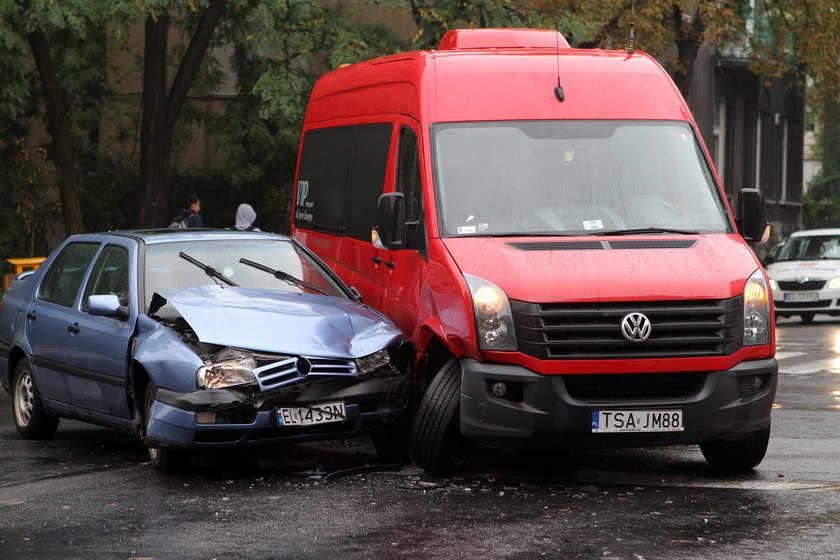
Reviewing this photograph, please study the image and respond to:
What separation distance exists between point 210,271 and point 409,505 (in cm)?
254

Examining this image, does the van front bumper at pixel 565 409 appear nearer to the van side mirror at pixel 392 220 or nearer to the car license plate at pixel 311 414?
the car license plate at pixel 311 414

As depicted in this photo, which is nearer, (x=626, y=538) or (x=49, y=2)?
(x=626, y=538)

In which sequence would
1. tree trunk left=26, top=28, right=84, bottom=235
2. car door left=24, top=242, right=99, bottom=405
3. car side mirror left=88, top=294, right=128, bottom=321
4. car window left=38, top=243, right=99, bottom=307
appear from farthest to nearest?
tree trunk left=26, top=28, right=84, bottom=235 < car window left=38, top=243, right=99, bottom=307 < car door left=24, top=242, right=99, bottom=405 < car side mirror left=88, top=294, right=128, bottom=321

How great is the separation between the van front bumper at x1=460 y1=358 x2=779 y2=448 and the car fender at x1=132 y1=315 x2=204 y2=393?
152 cm

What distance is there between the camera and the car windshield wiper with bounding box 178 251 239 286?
9258 millimetres

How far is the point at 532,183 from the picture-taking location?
8.88m

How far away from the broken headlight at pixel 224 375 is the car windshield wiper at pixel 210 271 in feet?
3.94

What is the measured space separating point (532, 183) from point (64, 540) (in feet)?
12.0

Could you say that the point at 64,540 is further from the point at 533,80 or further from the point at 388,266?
the point at 533,80

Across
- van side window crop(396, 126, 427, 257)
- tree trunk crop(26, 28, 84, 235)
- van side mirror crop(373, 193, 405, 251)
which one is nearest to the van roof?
van side window crop(396, 126, 427, 257)

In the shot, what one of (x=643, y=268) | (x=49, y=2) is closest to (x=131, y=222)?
(x=49, y=2)

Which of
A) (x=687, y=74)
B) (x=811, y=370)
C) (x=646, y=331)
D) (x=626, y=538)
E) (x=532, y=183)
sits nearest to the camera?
(x=626, y=538)

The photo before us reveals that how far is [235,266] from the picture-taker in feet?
31.0

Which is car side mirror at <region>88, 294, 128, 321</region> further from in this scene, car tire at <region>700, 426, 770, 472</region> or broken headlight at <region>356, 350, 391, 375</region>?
car tire at <region>700, 426, 770, 472</region>
